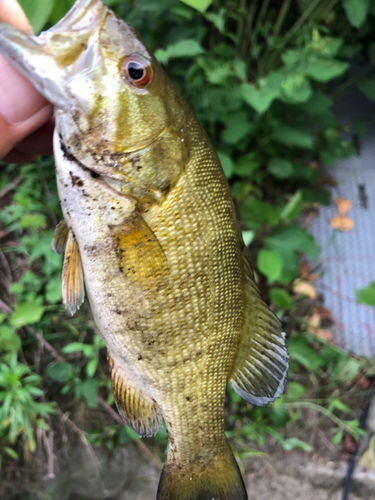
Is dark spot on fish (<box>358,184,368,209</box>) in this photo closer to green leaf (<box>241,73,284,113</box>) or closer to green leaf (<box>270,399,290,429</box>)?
green leaf (<box>241,73,284,113</box>)

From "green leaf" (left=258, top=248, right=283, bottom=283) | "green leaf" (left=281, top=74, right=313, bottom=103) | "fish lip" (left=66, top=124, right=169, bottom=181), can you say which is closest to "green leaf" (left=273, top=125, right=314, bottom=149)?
"green leaf" (left=281, top=74, right=313, bottom=103)

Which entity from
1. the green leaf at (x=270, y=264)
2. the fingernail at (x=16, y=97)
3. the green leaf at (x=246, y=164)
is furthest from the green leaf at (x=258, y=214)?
the fingernail at (x=16, y=97)

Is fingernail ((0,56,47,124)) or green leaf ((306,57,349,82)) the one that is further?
green leaf ((306,57,349,82))

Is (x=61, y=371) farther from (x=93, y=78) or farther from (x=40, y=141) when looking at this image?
(x=93, y=78)

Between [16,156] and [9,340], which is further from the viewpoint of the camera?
[9,340]

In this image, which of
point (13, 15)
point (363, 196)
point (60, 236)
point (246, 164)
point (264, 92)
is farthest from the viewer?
point (363, 196)

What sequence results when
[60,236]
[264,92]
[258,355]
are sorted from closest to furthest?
1. [60,236]
2. [258,355]
3. [264,92]

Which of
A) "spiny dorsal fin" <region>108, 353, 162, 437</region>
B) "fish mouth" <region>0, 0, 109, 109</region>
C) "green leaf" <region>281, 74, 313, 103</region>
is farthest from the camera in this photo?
"green leaf" <region>281, 74, 313, 103</region>

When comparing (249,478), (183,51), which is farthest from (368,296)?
(183,51)
